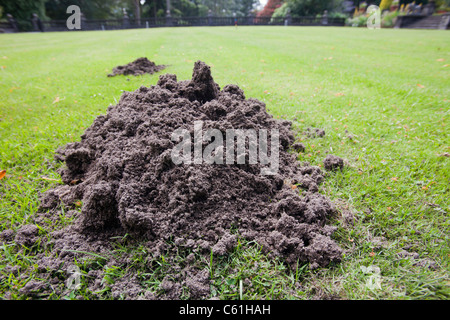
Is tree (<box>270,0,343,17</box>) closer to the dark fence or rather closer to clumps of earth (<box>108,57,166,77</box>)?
the dark fence

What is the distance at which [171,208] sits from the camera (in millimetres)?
1657

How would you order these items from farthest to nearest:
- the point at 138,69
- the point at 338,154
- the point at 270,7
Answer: the point at 270,7 → the point at 138,69 → the point at 338,154

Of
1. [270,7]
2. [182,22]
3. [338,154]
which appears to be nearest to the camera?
[338,154]

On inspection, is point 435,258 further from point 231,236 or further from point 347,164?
point 231,236

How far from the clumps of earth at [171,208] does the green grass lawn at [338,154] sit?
0.29 ft

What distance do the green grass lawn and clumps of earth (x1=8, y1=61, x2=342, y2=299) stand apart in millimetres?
90

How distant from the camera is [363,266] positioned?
1432mm

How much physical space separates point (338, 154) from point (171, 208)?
1993 mm

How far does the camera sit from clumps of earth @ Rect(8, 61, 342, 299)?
1.43 m

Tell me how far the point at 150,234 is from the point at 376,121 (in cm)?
351

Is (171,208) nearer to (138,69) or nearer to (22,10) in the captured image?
(138,69)

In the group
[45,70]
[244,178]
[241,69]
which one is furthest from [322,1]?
[244,178]

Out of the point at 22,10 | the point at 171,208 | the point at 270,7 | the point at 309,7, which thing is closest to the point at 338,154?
the point at 171,208

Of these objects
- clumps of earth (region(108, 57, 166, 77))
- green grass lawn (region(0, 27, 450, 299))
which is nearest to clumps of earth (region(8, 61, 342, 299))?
green grass lawn (region(0, 27, 450, 299))
